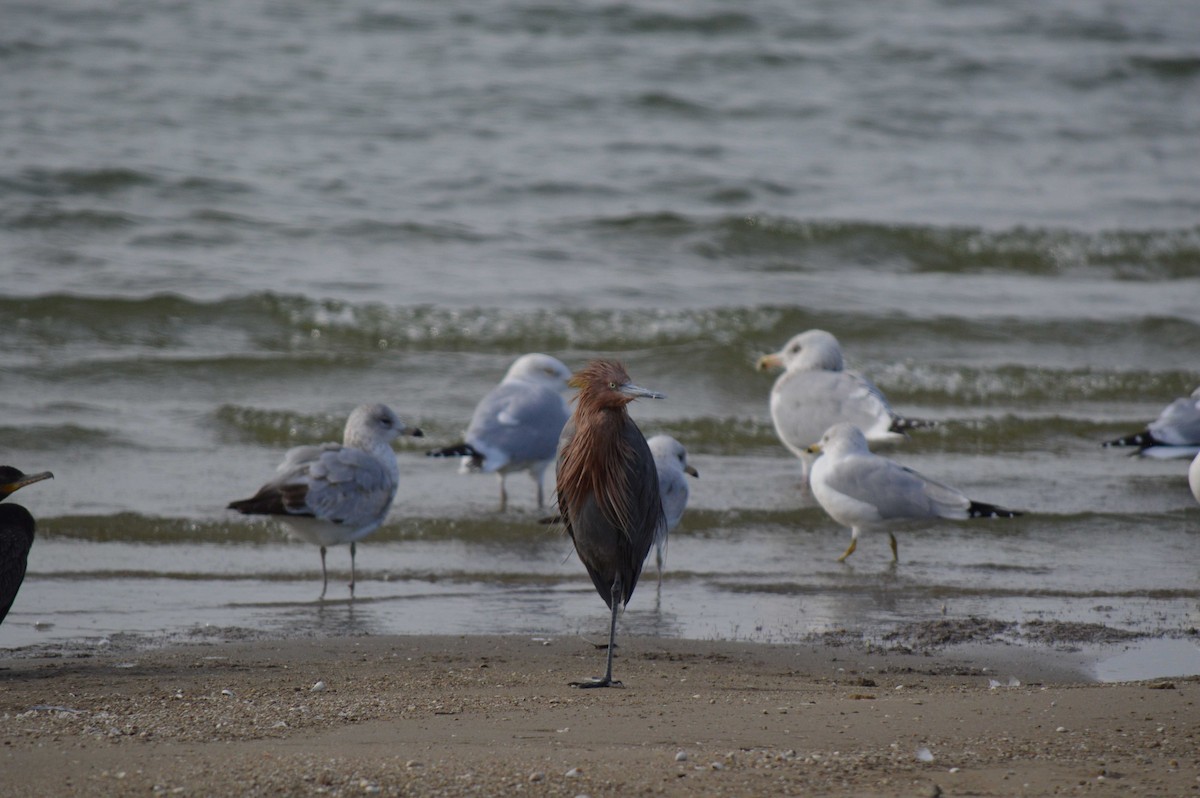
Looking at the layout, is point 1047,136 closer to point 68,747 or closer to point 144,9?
point 144,9

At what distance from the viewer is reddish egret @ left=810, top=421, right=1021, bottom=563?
311 inches

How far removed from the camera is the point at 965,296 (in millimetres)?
15383

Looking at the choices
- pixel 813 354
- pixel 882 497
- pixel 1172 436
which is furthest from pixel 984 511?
pixel 813 354

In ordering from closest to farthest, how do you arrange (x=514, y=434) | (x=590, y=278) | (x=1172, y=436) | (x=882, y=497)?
1. (x=882, y=497)
2. (x=514, y=434)
3. (x=1172, y=436)
4. (x=590, y=278)

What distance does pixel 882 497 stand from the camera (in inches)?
312

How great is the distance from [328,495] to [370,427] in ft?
2.72

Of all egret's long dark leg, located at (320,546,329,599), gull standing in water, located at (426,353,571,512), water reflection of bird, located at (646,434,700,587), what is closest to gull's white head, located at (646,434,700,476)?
water reflection of bird, located at (646,434,700,587)

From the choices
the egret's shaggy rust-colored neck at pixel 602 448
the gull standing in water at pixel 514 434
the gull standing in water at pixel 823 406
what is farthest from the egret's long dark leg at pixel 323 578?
the gull standing in water at pixel 823 406

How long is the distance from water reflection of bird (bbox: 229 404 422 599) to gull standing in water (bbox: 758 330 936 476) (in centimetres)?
345

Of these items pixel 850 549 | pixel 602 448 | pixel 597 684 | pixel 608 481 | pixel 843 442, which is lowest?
pixel 850 549

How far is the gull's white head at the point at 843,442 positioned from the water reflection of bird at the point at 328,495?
2.58 metres

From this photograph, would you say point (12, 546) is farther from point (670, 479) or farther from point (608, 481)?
point (670, 479)

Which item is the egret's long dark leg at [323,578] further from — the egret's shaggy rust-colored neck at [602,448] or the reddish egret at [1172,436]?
the reddish egret at [1172,436]

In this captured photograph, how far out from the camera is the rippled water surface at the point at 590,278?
7.80m
